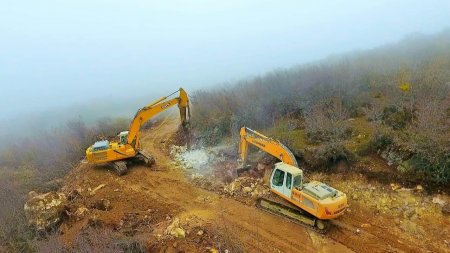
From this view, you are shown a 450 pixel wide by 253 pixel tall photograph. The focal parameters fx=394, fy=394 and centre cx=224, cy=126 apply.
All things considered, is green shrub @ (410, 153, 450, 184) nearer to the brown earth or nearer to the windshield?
the brown earth

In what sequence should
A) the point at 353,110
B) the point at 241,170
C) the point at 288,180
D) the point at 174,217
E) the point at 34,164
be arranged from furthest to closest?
the point at 34,164 < the point at 353,110 < the point at 241,170 < the point at 174,217 < the point at 288,180

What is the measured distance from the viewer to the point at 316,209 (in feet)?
40.5

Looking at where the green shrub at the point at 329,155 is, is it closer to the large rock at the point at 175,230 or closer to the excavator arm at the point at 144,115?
the large rock at the point at 175,230

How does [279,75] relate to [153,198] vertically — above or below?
above

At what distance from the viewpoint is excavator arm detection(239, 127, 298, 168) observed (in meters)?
14.7

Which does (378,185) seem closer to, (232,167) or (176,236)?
(232,167)

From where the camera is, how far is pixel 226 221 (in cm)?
1409

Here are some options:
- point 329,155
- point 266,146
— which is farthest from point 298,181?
point 329,155

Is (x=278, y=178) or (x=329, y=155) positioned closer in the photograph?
(x=278, y=178)

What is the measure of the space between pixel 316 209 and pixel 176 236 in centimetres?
470

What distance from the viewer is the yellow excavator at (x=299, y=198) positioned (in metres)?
12.3

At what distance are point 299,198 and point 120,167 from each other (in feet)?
30.7

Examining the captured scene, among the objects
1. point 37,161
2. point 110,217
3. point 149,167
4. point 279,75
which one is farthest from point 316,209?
point 37,161

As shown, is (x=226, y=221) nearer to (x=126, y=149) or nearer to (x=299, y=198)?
(x=299, y=198)
